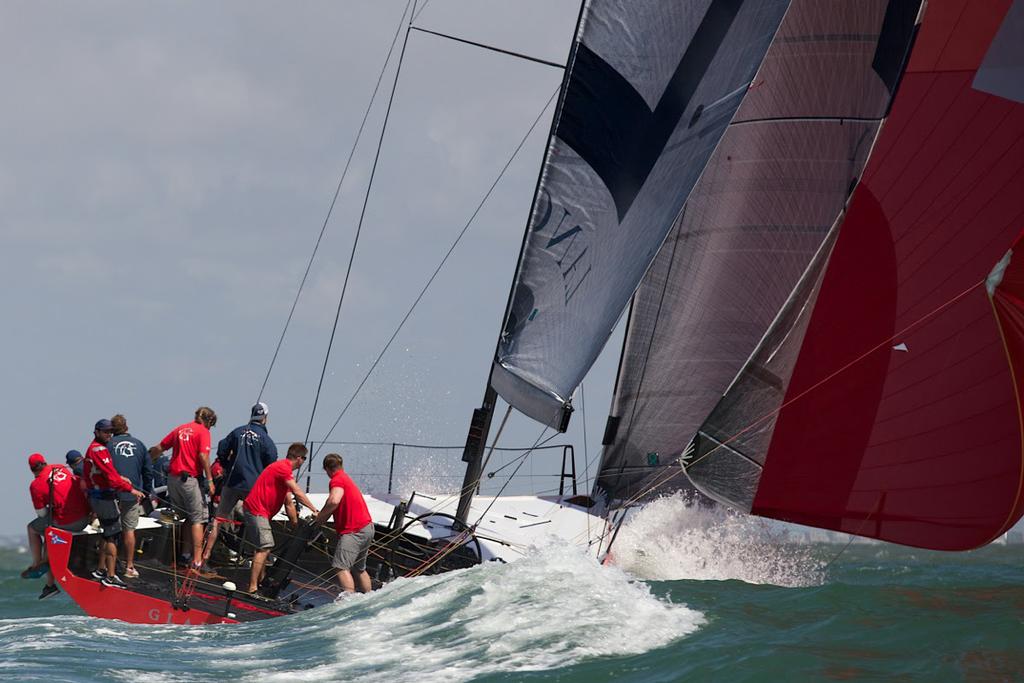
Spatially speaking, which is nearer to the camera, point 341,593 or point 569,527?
point 341,593

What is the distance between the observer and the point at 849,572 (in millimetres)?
14312

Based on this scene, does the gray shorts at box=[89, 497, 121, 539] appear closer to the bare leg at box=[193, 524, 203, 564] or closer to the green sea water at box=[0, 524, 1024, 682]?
the bare leg at box=[193, 524, 203, 564]

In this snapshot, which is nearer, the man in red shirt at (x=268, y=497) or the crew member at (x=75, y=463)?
the man in red shirt at (x=268, y=497)

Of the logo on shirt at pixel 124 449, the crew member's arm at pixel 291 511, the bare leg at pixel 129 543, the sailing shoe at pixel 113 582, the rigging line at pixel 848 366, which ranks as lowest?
the sailing shoe at pixel 113 582

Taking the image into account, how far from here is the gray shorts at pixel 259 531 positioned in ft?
29.5

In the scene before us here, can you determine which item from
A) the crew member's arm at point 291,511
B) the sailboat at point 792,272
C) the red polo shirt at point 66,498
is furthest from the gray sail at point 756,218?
the red polo shirt at point 66,498

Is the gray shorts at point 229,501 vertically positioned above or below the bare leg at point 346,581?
above

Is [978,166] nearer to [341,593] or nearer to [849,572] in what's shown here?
[341,593]

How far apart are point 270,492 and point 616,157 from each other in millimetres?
3685

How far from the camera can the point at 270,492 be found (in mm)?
9031

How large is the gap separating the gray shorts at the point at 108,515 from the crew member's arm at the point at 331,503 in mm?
1553

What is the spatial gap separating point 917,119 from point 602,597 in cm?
439

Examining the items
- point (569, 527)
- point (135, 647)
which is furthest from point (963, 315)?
point (135, 647)

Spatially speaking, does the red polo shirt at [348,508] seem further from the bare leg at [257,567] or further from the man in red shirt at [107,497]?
the man in red shirt at [107,497]
